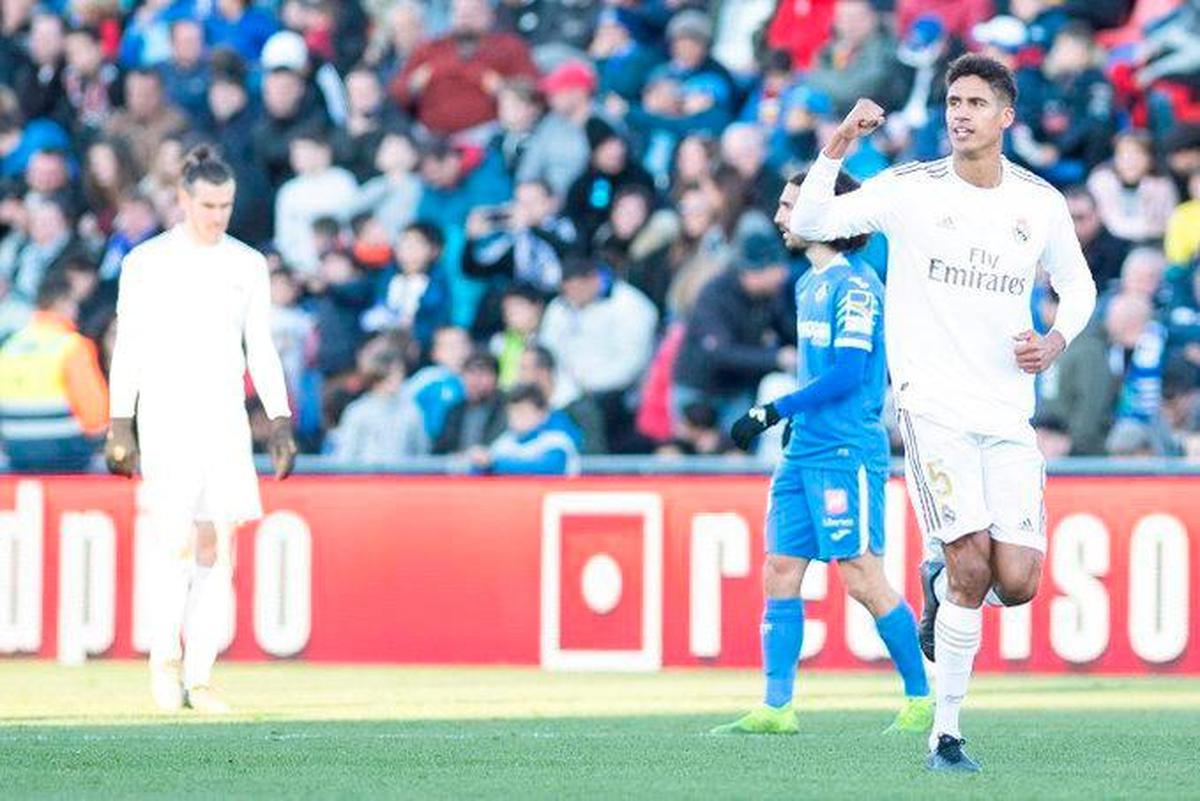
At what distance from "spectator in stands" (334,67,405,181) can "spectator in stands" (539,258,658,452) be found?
2948 millimetres

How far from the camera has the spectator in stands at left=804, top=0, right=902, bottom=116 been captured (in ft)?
65.1

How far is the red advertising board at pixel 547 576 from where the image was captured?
16328 mm

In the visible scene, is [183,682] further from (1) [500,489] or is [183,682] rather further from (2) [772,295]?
(2) [772,295]

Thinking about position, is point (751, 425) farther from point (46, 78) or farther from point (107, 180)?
point (46, 78)

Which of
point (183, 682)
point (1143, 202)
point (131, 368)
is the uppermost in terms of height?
point (1143, 202)

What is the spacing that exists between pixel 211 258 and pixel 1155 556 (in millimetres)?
5863

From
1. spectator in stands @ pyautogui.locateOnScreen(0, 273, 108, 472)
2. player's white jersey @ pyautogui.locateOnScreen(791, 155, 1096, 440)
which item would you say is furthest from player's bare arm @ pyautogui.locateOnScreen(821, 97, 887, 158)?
spectator in stands @ pyautogui.locateOnScreen(0, 273, 108, 472)

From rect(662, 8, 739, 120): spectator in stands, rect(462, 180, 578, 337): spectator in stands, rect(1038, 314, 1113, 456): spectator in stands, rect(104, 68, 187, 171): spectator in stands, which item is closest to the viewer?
rect(1038, 314, 1113, 456): spectator in stands

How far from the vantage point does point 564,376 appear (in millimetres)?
19078

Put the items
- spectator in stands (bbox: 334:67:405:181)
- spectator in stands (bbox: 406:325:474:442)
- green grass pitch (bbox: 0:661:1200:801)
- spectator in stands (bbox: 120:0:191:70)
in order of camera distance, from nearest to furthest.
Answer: green grass pitch (bbox: 0:661:1200:801)
spectator in stands (bbox: 406:325:474:442)
spectator in stands (bbox: 334:67:405:181)
spectator in stands (bbox: 120:0:191:70)

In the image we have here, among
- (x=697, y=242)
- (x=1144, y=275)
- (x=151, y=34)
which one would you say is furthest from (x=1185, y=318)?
(x=151, y=34)

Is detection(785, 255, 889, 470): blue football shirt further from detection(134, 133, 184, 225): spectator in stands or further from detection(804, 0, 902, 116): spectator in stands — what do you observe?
detection(134, 133, 184, 225): spectator in stands

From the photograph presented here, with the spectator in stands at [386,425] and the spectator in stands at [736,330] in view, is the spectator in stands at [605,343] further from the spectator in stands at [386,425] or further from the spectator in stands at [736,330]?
the spectator in stands at [386,425]

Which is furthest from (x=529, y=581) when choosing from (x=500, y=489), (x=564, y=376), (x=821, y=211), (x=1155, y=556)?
(x=821, y=211)
